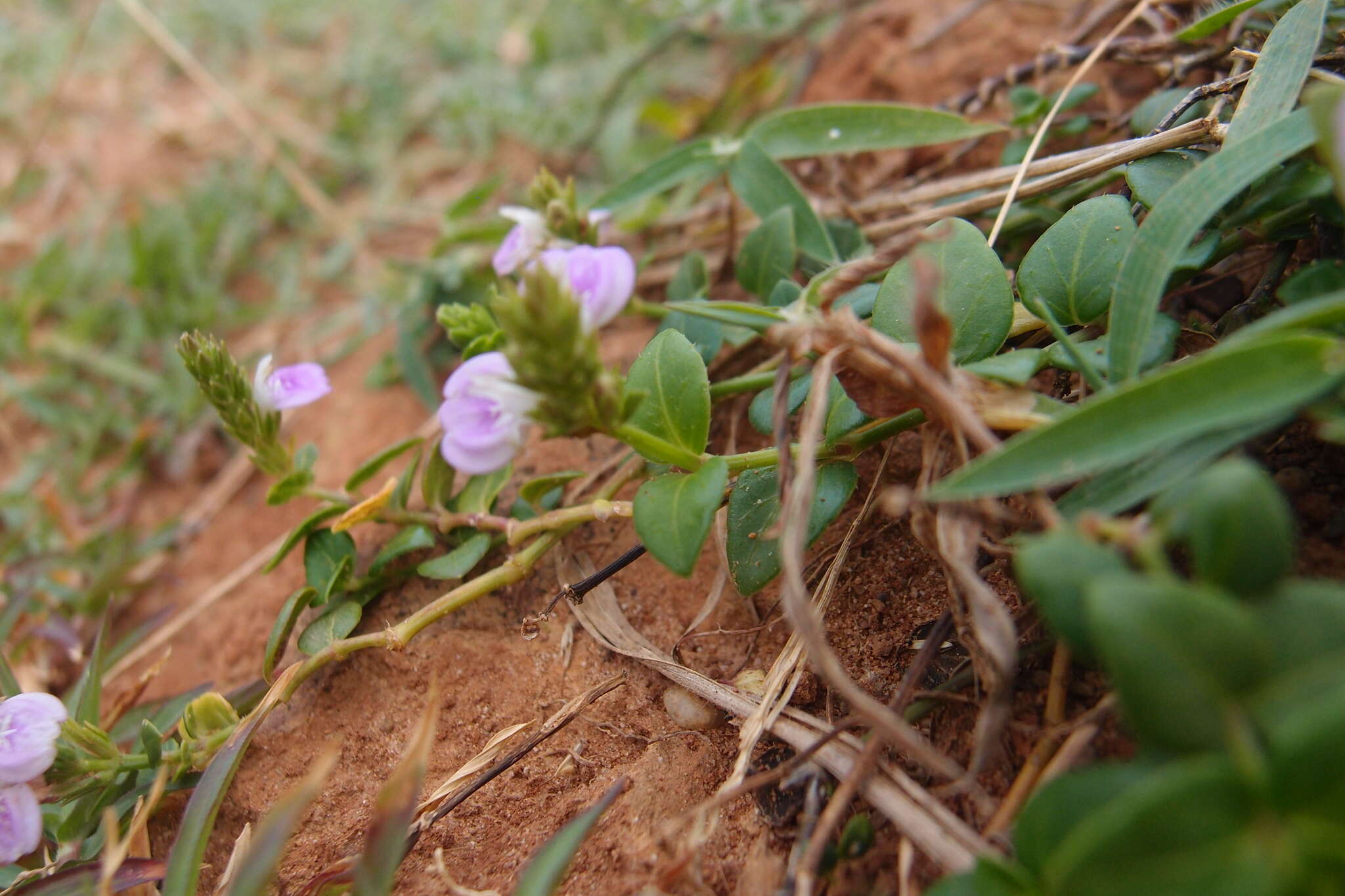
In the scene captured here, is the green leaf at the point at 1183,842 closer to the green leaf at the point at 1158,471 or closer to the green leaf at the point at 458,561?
the green leaf at the point at 1158,471

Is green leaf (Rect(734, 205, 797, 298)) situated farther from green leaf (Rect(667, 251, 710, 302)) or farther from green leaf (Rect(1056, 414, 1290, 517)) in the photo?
green leaf (Rect(1056, 414, 1290, 517))

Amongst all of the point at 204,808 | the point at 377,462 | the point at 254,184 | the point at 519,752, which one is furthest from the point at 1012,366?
the point at 254,184

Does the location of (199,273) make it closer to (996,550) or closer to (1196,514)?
(996,550)

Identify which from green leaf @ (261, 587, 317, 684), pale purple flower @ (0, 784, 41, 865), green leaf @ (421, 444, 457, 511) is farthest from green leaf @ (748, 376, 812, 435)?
pale purple flower @ (0, 784, 41, 865)

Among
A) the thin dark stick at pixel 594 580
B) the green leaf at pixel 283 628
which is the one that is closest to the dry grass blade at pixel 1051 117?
the thin dark stick at pixel 594 580

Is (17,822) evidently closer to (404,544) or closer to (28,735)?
(28,735)
